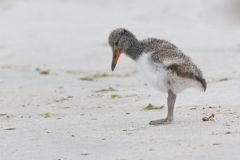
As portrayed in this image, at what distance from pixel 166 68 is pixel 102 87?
4.41 m

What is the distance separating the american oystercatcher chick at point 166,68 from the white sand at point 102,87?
347 mm

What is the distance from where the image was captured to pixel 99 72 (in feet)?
47.9

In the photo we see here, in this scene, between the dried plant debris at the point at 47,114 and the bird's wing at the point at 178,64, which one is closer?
the bird's wing at the point at 178,64

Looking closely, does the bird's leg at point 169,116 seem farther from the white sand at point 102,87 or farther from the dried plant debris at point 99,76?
the dried plant debris at point 99,76

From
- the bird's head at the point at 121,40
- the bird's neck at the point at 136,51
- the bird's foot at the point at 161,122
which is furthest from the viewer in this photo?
the bird's head at the point at 121,40

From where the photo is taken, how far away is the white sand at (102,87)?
6957mm

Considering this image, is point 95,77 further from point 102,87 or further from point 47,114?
point 47,114

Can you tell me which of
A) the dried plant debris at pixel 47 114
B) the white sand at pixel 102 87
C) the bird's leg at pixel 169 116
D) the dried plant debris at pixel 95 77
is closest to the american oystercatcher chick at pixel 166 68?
the bird's leg at pixel 169 116

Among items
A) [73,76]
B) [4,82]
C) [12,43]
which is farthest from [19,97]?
[12,43]

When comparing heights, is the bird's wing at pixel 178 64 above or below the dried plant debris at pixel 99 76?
above

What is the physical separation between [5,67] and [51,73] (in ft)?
4.60

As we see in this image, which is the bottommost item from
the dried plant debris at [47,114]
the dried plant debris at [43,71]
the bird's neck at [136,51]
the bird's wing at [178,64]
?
the dried plant debris at [47,114]

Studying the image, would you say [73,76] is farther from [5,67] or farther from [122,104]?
[122,104]

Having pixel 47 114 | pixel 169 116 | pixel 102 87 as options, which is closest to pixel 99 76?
pixel 102 87
